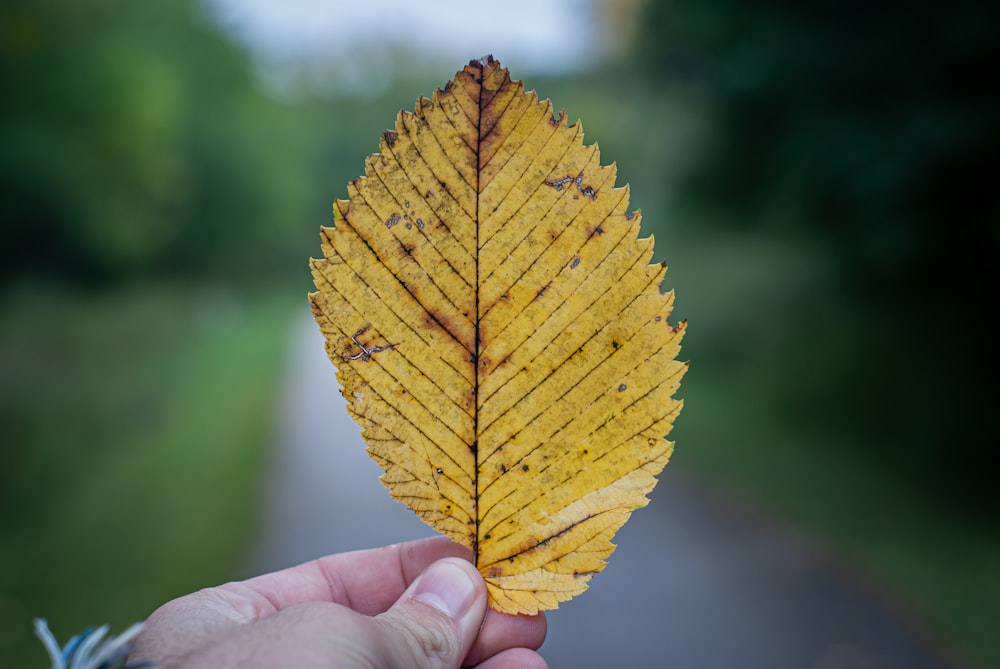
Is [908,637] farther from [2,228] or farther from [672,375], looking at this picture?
[2,228]

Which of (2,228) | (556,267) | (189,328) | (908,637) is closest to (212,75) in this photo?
(189,328)

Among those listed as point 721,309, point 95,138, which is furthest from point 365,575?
point 721,309

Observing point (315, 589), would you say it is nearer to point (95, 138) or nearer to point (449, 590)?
point (449, 590)

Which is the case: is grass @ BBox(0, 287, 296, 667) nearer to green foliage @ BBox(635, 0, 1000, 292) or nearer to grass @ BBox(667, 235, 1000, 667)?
grass @ BBox(667, 235, 1000, 667)

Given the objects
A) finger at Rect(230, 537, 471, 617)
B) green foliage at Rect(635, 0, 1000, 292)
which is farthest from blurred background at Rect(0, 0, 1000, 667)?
finger at Rect(230, 537, 471, 617)

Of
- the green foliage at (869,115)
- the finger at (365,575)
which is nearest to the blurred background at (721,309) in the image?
the green foliage at (869,115)
